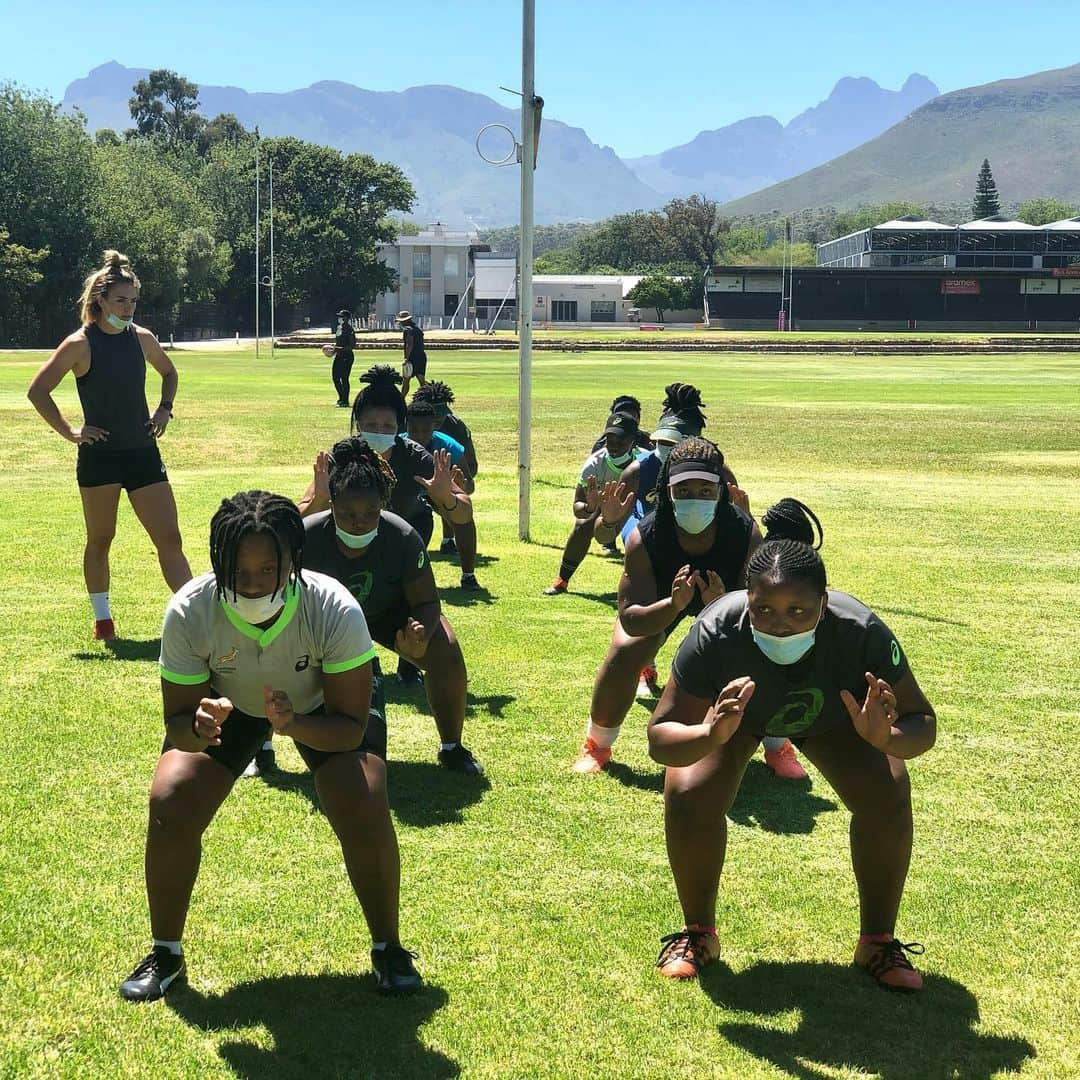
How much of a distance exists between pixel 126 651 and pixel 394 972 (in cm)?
530

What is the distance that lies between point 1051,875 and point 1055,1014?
1.31m

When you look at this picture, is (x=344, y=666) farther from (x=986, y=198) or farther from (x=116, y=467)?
(x=986, y=198)

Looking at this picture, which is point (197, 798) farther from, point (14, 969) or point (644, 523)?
point (644, 523)

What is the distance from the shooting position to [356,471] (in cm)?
609

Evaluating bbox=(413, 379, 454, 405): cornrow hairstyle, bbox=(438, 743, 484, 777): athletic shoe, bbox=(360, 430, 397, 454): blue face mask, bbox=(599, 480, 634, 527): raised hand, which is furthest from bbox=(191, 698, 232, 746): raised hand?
bbox=(413, 379, 454, 405): cornrow hairstyle

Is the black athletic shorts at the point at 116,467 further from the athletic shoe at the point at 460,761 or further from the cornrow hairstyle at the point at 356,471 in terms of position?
the athletic shoe at the point at 460,761

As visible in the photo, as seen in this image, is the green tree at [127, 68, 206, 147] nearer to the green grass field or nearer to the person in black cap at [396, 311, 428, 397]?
the person in black cap at [396, 311, 428, 397]

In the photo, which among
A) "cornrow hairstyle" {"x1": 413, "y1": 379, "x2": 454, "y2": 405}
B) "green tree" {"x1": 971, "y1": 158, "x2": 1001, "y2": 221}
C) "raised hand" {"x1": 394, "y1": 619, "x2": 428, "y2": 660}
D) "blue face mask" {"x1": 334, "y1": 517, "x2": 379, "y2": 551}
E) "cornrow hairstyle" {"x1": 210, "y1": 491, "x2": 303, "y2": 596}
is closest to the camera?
"cornrow hairstyle" {"x1": 210, "y1": 491, "x2": 303, "y2": 596}

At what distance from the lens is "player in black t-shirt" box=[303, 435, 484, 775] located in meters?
6.08

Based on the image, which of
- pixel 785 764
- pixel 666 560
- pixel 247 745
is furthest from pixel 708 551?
pixel 247 745

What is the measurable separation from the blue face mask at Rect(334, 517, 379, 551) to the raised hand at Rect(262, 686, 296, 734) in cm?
211

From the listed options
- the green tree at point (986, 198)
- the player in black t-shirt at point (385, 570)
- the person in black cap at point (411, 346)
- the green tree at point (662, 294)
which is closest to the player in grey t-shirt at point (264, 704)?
the player in black t-shirt at point (385, 570)

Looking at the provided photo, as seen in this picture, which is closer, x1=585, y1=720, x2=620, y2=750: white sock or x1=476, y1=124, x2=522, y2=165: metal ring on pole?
x1=585, y1=720, x2=620, y2=750: white sock

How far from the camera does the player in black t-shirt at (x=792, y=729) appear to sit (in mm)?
4309
